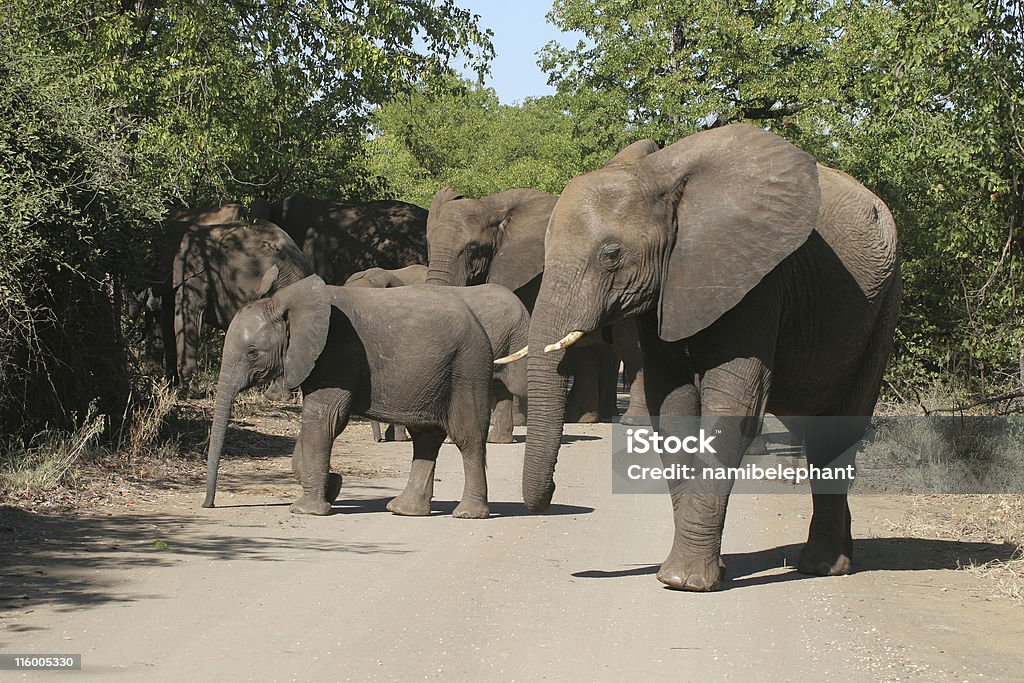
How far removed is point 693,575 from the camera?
8523 millimetres

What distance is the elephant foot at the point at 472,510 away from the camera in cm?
1148

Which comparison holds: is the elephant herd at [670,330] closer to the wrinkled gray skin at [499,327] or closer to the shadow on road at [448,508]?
the shadow on road at [448,508]

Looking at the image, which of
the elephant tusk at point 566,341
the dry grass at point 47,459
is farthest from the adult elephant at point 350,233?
the elephant tusk at point 566,341

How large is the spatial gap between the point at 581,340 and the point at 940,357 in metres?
10.6

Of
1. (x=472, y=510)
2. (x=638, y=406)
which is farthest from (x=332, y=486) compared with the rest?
(x=638, y=406)

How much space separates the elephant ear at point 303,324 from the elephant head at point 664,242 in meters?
3.09

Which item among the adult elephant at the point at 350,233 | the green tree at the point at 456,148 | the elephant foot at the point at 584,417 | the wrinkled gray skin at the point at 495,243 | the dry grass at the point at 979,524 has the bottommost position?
the dry grass at the point at 979,524

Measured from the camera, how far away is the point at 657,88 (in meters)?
27.2

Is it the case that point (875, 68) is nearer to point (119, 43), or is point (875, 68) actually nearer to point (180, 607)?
point (119, 43)

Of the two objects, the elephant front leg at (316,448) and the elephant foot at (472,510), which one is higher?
the elephant front leg at (316,448)

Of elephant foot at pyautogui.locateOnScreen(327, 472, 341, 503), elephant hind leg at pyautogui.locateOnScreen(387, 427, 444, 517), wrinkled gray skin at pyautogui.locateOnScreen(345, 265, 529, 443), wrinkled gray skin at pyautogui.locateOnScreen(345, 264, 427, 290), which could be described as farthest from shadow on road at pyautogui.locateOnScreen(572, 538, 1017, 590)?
wrinkled gray skin at pyautogui.locateOnScreen(345, 264, 427, 290)

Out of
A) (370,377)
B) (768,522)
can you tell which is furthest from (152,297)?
(768,522)

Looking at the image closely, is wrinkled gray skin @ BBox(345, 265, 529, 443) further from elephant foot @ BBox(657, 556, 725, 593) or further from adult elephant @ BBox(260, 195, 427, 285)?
elephant foot @ BBox(657, 556, 725, 593)

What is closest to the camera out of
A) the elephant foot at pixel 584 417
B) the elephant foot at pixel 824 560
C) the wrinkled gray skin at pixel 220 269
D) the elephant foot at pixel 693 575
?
the elephant foot at pixel 693 575
